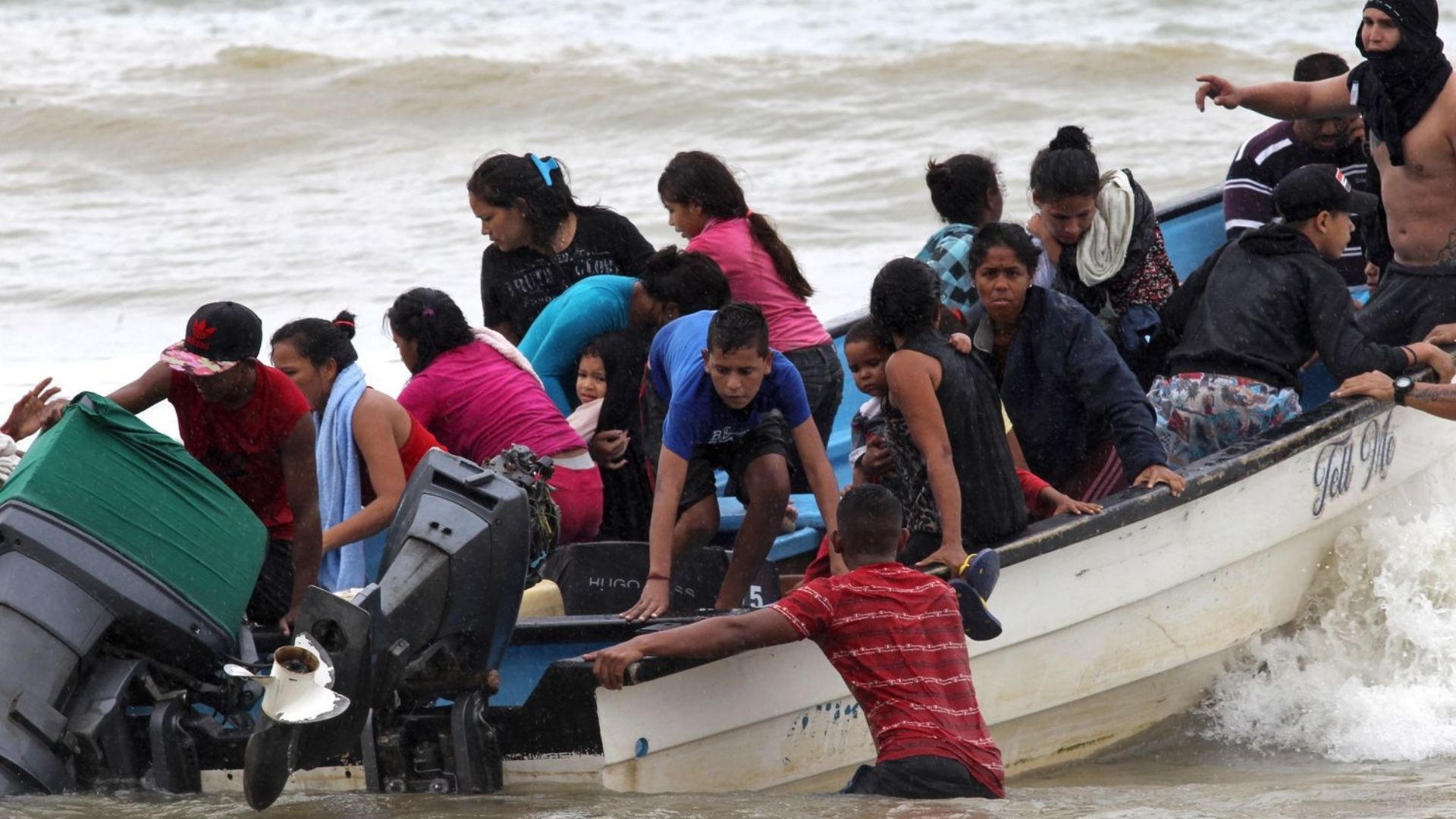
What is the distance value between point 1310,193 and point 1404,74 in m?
0.54

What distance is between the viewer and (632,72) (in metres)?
20.9

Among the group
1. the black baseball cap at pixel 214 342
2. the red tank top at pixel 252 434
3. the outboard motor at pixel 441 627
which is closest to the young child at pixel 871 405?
the outboard motor at pixel 441 627

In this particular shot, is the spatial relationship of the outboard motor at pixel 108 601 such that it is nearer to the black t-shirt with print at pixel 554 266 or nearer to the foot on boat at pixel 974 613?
the foot on boat at pixel 974 613

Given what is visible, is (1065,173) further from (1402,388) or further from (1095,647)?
(1095,647)

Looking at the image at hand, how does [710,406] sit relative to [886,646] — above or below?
above

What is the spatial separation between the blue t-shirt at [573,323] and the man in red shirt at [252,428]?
1.09 meters

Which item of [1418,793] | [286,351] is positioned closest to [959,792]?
[1418,793]

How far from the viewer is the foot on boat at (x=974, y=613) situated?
4.11 m

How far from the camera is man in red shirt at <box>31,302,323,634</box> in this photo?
4.52 m

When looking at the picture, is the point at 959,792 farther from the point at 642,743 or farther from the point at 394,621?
the point at 394,621

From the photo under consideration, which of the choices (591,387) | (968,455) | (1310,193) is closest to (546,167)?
(591,387)

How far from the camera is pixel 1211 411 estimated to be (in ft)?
18.2

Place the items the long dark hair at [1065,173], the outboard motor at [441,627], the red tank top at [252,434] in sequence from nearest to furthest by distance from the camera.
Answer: the outboard motor at [441,627] < the red tank top at [252,434] < the long dark hair at [1065,173]

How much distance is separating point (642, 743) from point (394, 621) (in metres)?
0.66
